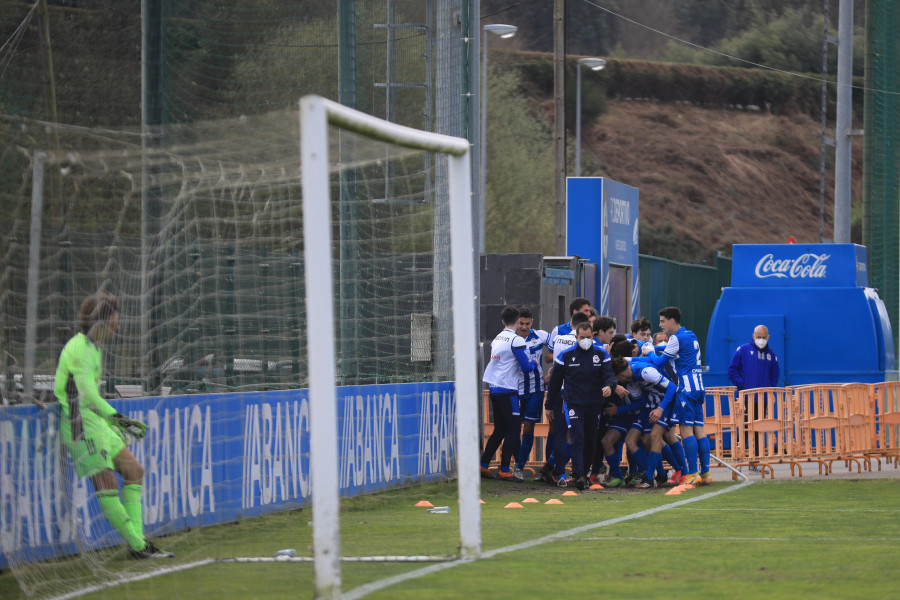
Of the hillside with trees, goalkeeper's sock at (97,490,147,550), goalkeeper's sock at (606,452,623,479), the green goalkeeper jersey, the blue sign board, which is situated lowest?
goalkeeper's sock at (606,452,623,479)

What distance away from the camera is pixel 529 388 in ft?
49.5

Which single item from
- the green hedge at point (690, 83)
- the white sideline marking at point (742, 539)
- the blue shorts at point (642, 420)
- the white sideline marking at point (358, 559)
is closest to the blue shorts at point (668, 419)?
the blue shorts at point (642, 420)

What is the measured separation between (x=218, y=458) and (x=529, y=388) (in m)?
5.29

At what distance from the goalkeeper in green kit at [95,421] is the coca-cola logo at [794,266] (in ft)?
43.6

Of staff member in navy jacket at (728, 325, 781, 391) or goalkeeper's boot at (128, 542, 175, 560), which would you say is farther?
staff member in navy jacket at (728, 325, 781, 391)

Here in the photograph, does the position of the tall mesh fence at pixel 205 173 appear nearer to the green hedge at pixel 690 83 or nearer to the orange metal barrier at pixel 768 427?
the orange metal barrier at pixel 768 427

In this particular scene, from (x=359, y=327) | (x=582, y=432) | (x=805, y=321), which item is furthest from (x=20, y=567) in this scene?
(x=805, y=321)

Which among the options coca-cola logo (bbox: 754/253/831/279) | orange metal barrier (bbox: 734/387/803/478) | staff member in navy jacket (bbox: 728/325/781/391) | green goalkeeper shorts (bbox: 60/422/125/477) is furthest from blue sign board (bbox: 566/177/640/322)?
green goalkeeper shorts (bbox: 60/422/125/477)

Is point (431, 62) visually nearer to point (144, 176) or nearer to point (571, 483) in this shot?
point (571, 483)

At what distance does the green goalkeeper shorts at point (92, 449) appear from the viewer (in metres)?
8.55

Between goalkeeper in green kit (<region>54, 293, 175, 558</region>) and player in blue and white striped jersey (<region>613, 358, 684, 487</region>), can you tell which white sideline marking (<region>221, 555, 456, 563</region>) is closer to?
goalkeeper in green kit (<region>54, 293, 175, 558</region>)

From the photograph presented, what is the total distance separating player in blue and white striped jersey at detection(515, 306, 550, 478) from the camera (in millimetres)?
14930

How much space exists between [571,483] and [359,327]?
323cm

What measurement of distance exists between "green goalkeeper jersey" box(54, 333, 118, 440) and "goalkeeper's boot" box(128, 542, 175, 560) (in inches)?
34.3
